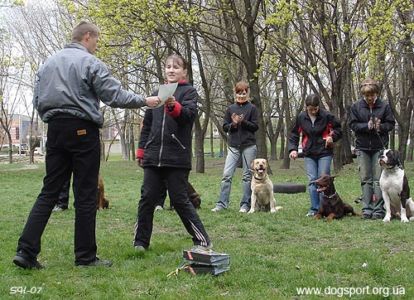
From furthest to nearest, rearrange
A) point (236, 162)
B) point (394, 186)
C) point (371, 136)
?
point (236, 162), point (371, 136), point (394, 186)

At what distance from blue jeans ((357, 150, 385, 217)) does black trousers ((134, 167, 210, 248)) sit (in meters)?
3.61

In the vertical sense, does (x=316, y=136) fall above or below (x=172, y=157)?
above

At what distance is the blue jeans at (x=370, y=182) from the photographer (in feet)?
26.6

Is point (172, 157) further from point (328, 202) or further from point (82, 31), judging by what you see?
point (328, 202)

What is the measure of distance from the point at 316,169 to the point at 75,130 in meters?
4.72

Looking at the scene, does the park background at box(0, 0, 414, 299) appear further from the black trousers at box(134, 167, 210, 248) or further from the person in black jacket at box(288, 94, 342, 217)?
the person in black jacket at box(288, 94, 342, 217)

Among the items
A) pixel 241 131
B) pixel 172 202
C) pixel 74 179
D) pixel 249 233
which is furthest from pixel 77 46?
pixel 241 131

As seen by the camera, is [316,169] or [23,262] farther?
[316,169]

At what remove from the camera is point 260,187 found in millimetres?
9023

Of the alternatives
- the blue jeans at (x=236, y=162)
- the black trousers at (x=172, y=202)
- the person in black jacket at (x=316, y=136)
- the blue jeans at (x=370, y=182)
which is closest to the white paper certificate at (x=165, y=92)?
the black trousers at (x=172, y=202)

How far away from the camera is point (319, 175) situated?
27.7 ft

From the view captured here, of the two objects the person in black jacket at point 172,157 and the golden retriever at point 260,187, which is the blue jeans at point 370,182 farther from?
the person in black jacket at point 172,157

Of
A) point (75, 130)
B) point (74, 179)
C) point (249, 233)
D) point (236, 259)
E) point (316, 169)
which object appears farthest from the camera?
point (316, 169)

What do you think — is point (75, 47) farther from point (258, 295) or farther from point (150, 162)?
point (258, 295)
